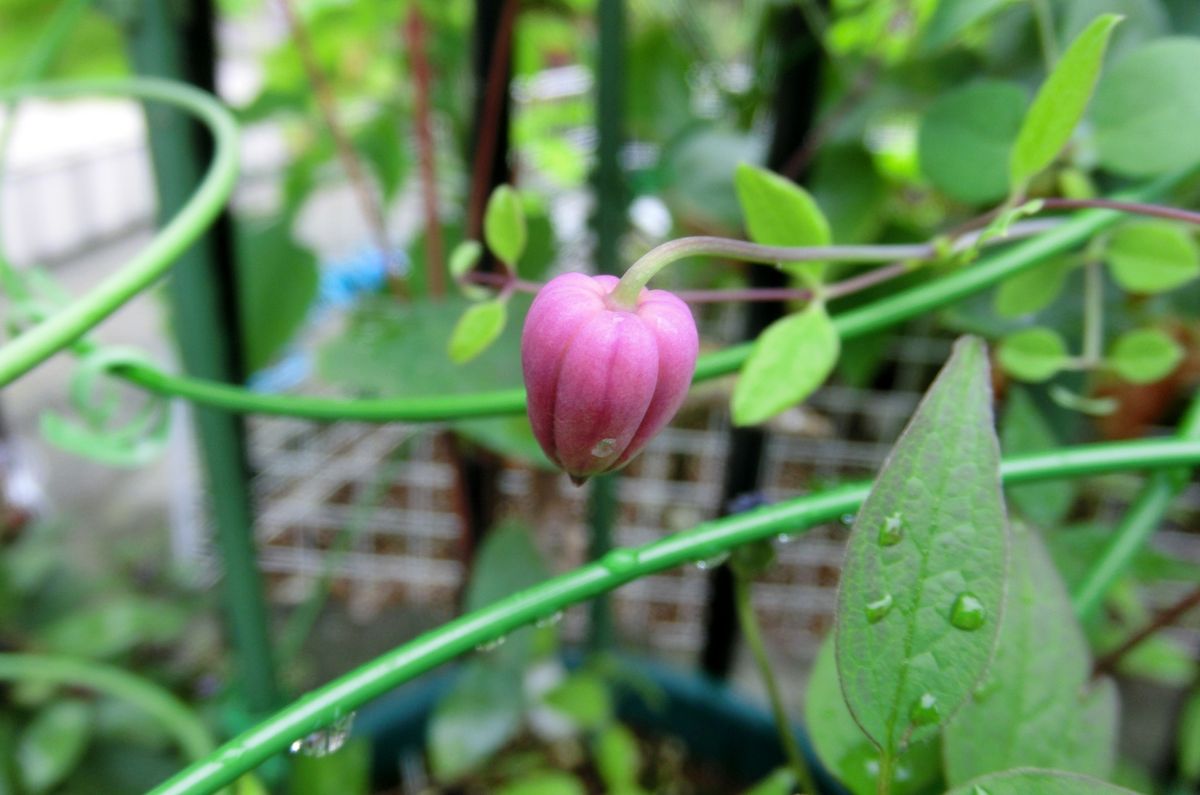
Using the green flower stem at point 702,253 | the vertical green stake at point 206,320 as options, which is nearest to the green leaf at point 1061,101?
the green flower stem at point 702,253

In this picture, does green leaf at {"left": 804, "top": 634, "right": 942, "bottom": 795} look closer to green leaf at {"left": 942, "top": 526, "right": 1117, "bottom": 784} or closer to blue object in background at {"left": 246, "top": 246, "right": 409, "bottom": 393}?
green leaf at {"left": 942, "top": 526, "right": 1117, "bottom": 784}

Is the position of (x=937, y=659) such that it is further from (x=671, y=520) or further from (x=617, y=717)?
(x=671, y=520)

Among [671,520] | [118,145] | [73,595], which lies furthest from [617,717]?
[118,145]

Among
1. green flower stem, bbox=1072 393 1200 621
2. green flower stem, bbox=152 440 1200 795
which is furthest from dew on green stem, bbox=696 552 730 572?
green flower stem, bbox=1072 393 1200 621

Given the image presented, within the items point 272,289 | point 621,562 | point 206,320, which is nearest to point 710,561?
point 621,562

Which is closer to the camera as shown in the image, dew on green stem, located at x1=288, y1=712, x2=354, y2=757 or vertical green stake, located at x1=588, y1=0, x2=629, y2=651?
dew on green stem, located at x1=288, y1=712, x2=354, y2=757

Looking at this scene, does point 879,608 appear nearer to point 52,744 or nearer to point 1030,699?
point 1030,699
